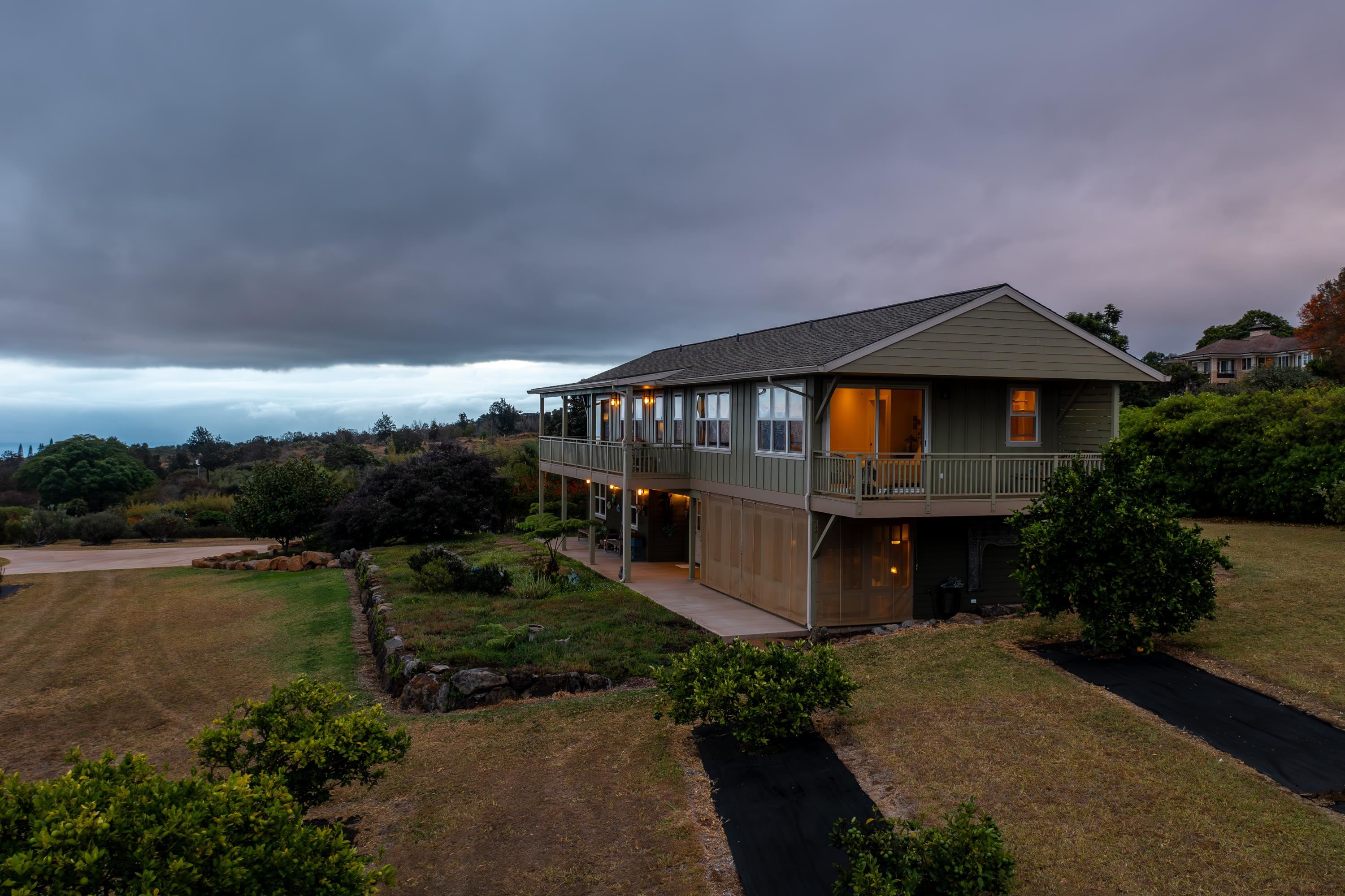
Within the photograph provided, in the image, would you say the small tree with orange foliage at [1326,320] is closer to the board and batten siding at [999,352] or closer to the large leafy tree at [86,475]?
the board and batten siding at [999,352]

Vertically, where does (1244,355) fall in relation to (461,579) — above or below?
above

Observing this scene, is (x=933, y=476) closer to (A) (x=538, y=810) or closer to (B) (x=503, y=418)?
(A) (x=538, y=810)

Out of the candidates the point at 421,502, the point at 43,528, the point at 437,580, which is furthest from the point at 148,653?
the point at 43,528

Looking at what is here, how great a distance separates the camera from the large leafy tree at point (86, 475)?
156 feet

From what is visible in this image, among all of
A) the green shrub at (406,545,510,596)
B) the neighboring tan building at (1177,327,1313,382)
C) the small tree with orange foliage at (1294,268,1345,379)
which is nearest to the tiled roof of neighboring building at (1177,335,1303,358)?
the neighboring tan building at (1177,327,1313,382)

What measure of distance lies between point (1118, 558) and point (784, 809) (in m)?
6.17

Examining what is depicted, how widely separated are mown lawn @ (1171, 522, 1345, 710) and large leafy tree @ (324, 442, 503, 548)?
22.7 metres

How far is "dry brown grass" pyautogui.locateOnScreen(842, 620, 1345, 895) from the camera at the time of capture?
18.2 ft

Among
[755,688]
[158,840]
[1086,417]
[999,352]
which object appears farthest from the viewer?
[1086,417]

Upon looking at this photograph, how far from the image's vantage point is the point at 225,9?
1458 centimetres

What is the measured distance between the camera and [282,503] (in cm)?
2741

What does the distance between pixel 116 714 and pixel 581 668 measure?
21.1 feet

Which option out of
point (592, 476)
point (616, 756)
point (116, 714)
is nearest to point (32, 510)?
point (592, 476)

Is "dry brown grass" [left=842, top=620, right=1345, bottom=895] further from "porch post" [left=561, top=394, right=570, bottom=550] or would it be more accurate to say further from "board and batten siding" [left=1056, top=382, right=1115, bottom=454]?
"porch post" [left=561, top=394, right=570, bottom=550]
